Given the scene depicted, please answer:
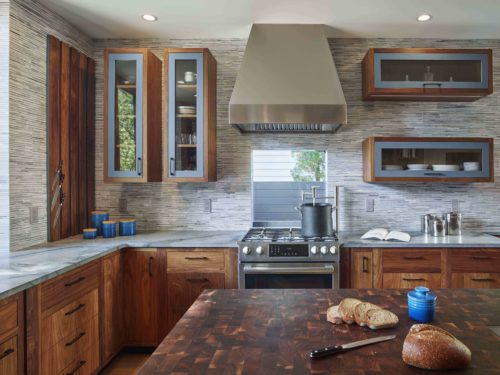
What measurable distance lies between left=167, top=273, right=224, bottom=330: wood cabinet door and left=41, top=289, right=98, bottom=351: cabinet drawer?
57 cm

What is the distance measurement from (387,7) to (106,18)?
2.25 m

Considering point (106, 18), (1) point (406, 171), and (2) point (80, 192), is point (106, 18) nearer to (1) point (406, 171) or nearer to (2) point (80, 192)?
(2) point (80, 192)

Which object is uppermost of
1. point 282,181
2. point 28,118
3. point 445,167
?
point 28,118

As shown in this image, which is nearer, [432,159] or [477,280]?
[477,280]

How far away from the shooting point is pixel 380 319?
118 centimetres

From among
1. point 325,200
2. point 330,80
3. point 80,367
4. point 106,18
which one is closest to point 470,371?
point 80,367

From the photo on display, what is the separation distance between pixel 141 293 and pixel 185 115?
148cm

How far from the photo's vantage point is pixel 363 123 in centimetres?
345

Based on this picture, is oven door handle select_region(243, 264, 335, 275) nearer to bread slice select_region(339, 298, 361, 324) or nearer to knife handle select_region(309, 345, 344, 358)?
bread slice select_region(339, 298, 361, 324)

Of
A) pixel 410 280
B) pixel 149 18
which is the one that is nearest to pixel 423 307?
pixel 410 280

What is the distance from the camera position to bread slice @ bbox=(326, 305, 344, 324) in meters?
1.21

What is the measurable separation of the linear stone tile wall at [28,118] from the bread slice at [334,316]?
224 centimetres

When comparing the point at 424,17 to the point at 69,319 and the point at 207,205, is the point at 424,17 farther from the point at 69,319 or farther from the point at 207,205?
the point at 69,319

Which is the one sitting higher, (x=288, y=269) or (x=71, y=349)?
(x=288, y=269)
